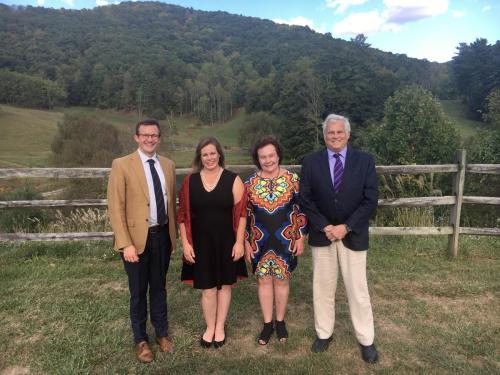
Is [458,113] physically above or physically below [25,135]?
above

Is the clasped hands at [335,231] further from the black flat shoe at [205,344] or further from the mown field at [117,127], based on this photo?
the mown field at [117,127]

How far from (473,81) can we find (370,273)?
76240 millimetres

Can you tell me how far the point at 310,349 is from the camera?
3.29 m

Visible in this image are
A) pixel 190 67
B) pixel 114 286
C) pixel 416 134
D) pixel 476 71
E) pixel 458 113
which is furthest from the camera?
pixel 190 67

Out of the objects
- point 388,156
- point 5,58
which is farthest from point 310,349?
point 5,58

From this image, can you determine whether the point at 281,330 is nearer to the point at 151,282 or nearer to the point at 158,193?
the point at 151,282

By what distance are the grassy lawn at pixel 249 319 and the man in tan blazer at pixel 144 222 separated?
31 cm

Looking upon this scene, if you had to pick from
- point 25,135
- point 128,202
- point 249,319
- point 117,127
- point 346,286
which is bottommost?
point 25,135

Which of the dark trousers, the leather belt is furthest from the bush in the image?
the leather belt

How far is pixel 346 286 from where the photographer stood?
3225 mm

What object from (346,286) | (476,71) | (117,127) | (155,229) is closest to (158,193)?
(155,229)

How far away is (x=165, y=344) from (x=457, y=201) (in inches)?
168

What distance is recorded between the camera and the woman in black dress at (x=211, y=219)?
3068 mm

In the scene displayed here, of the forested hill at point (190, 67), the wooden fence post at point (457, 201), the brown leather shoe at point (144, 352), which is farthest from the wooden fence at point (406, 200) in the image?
the forested hill at point (190, 67)
